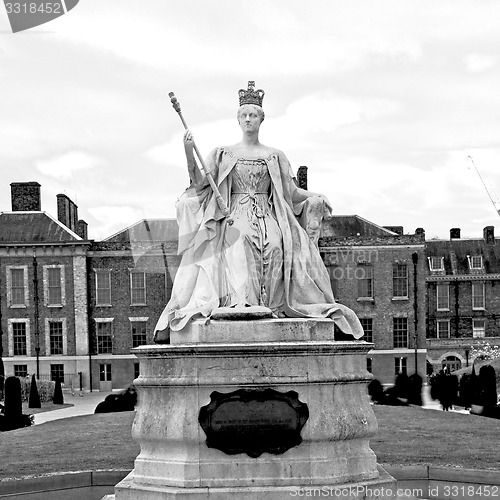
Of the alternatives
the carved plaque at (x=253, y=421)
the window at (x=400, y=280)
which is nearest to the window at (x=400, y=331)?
the window at (x=400, y=280)

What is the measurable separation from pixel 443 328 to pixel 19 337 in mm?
31318

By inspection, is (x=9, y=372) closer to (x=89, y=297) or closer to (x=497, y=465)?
(x=89, y=297)

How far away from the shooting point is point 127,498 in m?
8.85

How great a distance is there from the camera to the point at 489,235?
7300cm

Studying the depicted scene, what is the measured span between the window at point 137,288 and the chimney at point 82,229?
567cm

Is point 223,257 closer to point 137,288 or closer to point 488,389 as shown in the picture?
point 488,389

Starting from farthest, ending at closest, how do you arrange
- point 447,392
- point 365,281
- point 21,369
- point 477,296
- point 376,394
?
point 477,296 < point 365,281 < point 21,369 < point 376,394 < point 447,392

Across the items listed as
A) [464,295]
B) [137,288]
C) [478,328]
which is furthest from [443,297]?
[137,288]

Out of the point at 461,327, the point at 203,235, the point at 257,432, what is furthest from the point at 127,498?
the point at 461,327

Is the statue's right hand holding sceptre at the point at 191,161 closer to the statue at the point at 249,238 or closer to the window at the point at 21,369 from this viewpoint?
the statue at the point at 249,238

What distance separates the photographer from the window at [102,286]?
190 feet

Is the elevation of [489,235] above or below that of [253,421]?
above

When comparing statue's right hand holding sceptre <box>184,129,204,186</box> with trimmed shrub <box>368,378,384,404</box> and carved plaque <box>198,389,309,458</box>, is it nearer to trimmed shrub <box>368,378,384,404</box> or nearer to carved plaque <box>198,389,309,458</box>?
carved plaque <box>198,389,309,458</box>

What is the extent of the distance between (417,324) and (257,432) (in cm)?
5068
